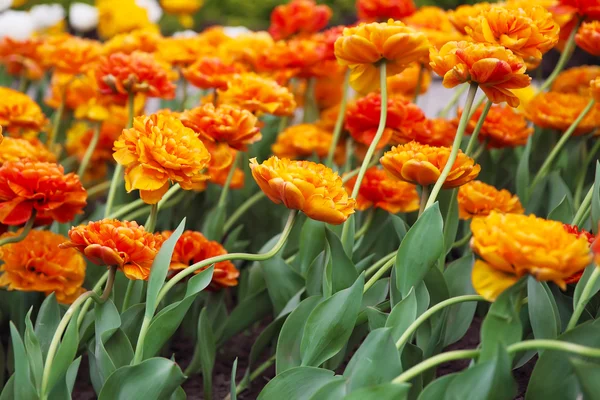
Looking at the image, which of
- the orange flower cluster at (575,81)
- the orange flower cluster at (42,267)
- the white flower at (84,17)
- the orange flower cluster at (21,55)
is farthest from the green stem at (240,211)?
the white flower at (84,17)

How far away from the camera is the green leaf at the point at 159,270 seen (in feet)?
2.97

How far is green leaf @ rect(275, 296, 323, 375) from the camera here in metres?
1.00

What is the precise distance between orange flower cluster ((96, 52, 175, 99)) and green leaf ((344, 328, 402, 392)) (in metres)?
0.70

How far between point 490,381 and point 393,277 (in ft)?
0.82

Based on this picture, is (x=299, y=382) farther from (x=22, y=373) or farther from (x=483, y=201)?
(x=483, y=201)

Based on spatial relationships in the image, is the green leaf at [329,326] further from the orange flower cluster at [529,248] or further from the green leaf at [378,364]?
the orange flower cluster at [529,248]

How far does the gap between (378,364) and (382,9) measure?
3.71 ft

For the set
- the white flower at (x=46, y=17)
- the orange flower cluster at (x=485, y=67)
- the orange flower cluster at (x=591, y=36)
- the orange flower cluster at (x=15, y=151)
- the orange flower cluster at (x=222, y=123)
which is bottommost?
the white flower at (x=46, y=17)

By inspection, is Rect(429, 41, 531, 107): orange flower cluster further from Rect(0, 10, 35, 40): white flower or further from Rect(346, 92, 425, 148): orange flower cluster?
Rect(0, 10, 35, 40): white flower

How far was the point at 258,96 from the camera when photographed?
129cm

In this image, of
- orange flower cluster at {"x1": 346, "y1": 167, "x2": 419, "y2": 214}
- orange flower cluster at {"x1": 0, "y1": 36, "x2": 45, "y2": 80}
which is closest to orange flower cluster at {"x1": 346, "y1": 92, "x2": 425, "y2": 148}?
orange flower cluster at {"x1": 346, "y1": 167, "x2": 419, "y2": 214}

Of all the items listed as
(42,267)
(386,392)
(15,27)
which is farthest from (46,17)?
(386,392)

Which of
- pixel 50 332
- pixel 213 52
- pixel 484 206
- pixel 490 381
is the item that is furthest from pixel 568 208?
pixel 213 52

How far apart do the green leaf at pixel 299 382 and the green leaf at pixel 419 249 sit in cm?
15
